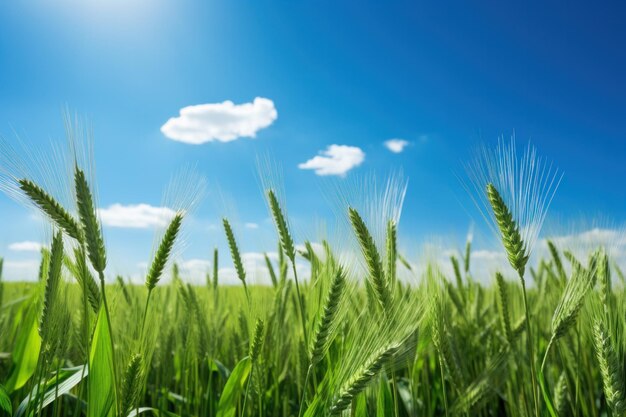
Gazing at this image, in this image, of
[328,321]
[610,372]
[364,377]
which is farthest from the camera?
[610,372]

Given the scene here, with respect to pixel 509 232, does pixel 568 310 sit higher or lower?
lower

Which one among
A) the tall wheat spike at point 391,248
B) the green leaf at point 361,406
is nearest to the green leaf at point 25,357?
the green leaf at point 361,406

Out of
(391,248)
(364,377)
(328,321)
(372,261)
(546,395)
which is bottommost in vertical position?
(546,395)

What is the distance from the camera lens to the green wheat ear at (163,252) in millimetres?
1734

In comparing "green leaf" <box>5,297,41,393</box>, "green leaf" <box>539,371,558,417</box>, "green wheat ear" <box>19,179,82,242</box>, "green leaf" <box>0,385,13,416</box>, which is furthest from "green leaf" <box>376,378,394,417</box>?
"green leaf" <box>5,297,41,393</box>

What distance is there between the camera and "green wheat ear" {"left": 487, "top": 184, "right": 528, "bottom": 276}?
165 cm

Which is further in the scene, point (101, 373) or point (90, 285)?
point (90, 285)

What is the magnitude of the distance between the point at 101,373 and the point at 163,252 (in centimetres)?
47

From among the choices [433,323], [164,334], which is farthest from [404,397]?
[164,334]

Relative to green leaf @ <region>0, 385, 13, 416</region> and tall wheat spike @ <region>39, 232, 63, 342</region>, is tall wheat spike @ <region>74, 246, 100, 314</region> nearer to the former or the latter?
tall wheat spike @ <region>39, 232, 63, 342</region>

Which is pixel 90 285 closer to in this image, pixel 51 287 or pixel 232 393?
pixel 51 287

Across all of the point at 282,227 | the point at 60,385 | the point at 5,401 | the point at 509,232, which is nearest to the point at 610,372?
the point at 509,232

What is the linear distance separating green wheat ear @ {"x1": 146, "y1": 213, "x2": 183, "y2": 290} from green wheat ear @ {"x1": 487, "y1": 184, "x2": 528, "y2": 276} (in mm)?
1249

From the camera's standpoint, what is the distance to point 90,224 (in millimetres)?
1547
